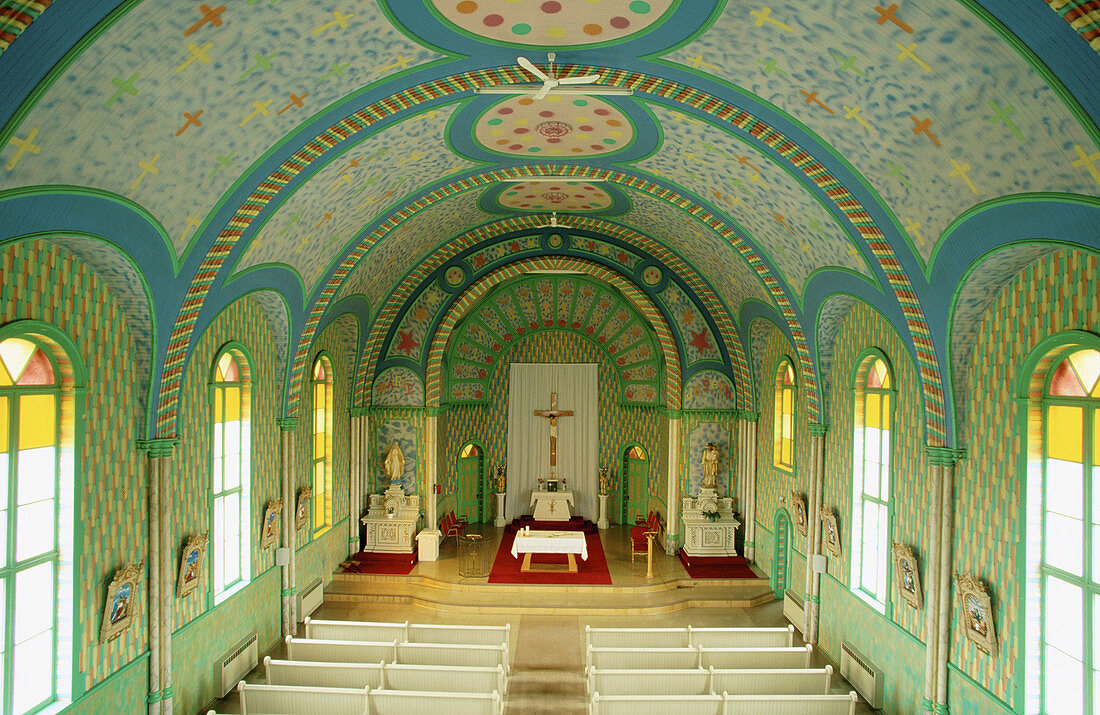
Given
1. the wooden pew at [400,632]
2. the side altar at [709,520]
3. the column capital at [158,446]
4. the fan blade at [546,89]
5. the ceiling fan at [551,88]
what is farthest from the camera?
the side altar at [709,520]

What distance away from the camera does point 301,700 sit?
34.3 feet

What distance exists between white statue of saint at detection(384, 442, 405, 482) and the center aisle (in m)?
5.66

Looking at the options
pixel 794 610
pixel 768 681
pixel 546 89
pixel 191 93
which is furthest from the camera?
pixel 794 610

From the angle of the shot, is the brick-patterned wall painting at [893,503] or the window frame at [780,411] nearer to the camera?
the brick-patterned wall painting at [893,503]

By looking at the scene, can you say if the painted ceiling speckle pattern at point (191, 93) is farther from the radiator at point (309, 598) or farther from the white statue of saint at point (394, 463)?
the white statue of saint at point (394, 463)

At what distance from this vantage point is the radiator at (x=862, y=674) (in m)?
11.9

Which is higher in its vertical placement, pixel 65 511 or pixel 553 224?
pixel 553 224

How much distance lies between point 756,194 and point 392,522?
1283 cm

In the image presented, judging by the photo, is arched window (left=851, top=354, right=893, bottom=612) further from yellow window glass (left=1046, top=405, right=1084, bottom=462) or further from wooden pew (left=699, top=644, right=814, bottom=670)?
yellow window glass (left=1046, top=405, right=1084, bottom=462)

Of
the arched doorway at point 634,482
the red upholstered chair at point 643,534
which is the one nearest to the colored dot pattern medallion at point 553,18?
the red upholstered chair at point 643,534

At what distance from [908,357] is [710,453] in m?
8.92

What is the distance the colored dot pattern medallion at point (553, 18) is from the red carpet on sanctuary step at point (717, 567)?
1378 cm

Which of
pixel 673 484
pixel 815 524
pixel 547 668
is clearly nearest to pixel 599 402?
pixel 673 484

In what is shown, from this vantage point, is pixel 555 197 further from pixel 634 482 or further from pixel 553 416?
pixel 634 482
